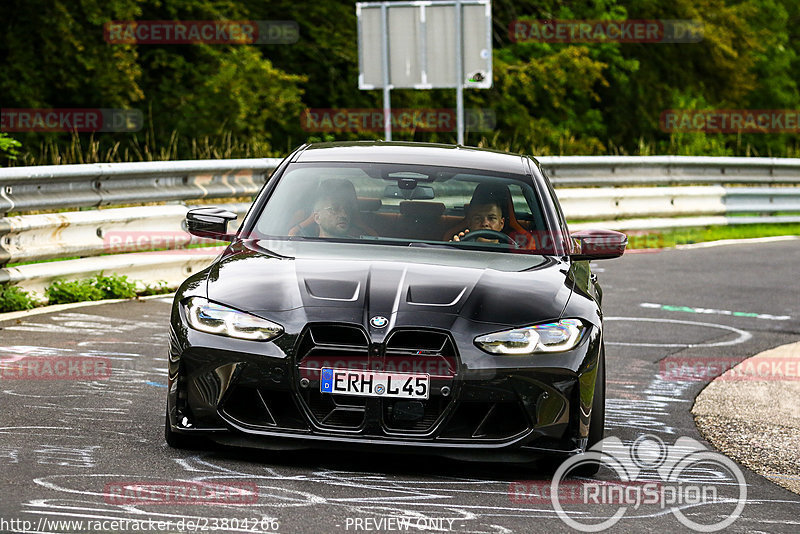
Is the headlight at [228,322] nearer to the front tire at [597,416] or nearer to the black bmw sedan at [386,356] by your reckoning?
the black bmw sedan at [386,356]

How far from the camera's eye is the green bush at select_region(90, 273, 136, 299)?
36.9ft

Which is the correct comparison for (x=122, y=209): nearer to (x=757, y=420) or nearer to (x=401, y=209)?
(x=401, y=209)

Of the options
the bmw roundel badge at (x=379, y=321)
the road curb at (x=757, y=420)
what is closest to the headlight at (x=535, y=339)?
the bmw roundel badge at (x=379, y=321)

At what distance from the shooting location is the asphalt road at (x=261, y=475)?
15.7ft

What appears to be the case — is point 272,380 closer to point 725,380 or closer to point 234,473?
point 234,473

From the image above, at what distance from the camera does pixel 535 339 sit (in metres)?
5.63

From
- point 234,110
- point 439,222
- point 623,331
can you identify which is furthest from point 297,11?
point 439,222

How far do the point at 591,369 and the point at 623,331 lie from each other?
511cm

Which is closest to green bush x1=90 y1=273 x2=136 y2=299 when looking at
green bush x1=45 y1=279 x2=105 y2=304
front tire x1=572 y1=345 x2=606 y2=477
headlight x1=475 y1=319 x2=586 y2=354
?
green bush x1=45 y1=279 x2=105 y2=304

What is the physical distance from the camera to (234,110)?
31.8m

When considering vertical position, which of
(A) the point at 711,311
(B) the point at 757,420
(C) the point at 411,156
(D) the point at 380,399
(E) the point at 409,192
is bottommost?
(A) the point at 711,311

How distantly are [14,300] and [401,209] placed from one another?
168 inches

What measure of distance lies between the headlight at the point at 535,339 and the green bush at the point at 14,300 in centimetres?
552

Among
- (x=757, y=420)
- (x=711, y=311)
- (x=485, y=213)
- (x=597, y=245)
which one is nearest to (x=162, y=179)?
(x=711, y=311)
